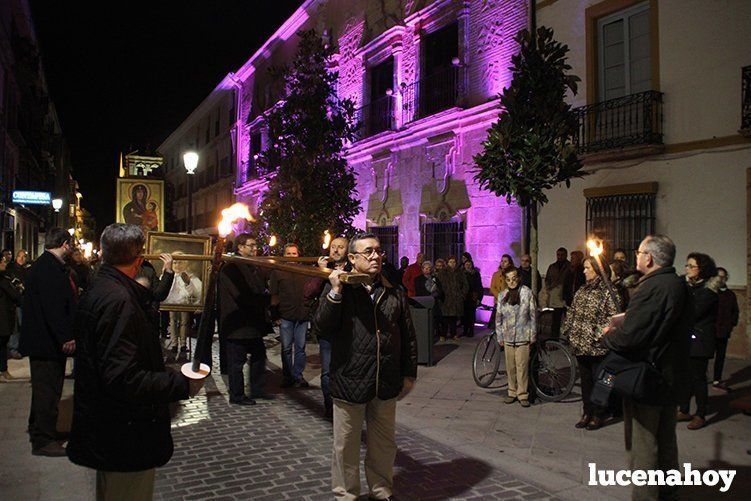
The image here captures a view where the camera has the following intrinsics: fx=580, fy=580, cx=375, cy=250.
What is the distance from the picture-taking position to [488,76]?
49.5 feet

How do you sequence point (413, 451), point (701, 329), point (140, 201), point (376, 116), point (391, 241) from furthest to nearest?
point (376, 116)
point (391, 241)
point (140, 201)
point (701, 329)
point (413, 451)

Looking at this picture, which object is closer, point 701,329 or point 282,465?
point 282,465

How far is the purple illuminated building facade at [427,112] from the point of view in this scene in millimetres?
14867

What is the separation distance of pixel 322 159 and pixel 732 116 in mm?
8518

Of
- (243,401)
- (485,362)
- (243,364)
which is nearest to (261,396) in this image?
(243,401)

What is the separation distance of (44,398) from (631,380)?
4.91 m

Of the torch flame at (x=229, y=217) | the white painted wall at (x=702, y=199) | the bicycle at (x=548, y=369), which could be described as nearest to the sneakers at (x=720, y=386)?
the bicycle at (x=548, y=369)

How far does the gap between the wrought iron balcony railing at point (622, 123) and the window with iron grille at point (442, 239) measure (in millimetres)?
4506

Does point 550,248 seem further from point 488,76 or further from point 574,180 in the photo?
point 488,76

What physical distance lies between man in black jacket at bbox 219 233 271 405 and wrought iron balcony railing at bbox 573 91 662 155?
691cm

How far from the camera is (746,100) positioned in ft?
32.7

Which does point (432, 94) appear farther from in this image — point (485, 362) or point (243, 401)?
point (243, 401)

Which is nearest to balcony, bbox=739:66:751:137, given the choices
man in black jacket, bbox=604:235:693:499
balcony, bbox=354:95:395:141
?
man in black jacket, bbox=604:235:693:499

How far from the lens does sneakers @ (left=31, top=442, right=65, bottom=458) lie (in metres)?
5.16
